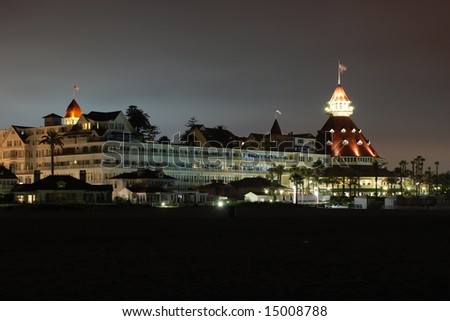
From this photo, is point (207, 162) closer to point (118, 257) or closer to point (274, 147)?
point (274, 147)

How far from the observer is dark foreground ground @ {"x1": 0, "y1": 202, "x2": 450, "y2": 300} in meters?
20.1

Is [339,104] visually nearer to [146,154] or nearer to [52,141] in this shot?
[146,154]

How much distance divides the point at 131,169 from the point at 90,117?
12.7 meters

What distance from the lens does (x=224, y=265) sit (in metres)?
25.8

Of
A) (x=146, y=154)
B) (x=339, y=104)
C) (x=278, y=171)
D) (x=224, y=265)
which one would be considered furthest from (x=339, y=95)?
(x=224, y=265)

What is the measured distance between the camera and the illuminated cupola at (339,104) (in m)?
196

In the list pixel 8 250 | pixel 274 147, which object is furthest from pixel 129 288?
pixel 274 147

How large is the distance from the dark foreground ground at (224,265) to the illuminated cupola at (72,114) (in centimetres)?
10385

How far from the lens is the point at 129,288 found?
2072cm

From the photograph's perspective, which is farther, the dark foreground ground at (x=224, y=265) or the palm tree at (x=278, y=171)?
the palm tree at (x=278, y=171)

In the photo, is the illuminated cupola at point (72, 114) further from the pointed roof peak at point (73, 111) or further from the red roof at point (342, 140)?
the red roof at point (342, 140)
